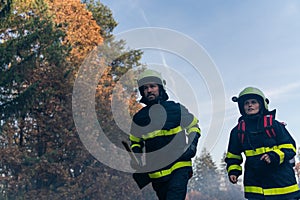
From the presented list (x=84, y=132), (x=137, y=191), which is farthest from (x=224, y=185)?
(x=84, y=132)

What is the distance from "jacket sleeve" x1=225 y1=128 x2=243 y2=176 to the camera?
5172mm

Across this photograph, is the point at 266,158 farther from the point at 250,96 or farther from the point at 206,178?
the point at 206,178

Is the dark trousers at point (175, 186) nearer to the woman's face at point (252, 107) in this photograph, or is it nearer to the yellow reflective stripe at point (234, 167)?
the yellow reflective stripe at point (234, 167)

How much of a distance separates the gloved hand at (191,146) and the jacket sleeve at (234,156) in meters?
0.46

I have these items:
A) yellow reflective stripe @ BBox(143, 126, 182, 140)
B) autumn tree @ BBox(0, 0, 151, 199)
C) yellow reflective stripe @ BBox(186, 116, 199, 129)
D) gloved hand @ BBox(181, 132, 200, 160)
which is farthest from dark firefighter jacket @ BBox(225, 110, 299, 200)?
autumn tree @ BBox(0, 0, 151, 199)

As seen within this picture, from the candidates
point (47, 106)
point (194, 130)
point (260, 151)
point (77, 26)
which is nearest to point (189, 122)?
point (194, 130)

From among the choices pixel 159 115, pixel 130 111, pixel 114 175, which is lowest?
pixel 159 115

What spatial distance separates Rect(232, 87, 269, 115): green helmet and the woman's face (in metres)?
0.05

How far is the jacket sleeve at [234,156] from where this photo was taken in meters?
5.17

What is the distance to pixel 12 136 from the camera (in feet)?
82.8

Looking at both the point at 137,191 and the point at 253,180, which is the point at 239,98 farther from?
the point at 137,191

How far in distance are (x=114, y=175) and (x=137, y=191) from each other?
80.0 inches

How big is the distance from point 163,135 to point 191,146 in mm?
388

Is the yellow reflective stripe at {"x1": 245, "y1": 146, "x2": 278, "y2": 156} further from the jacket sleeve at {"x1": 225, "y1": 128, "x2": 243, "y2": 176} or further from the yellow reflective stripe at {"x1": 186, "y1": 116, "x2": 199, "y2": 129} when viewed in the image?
the yellow reflective stripe at {"x1": 186, "y1": 116, "x2": 199, "y2": 129}
